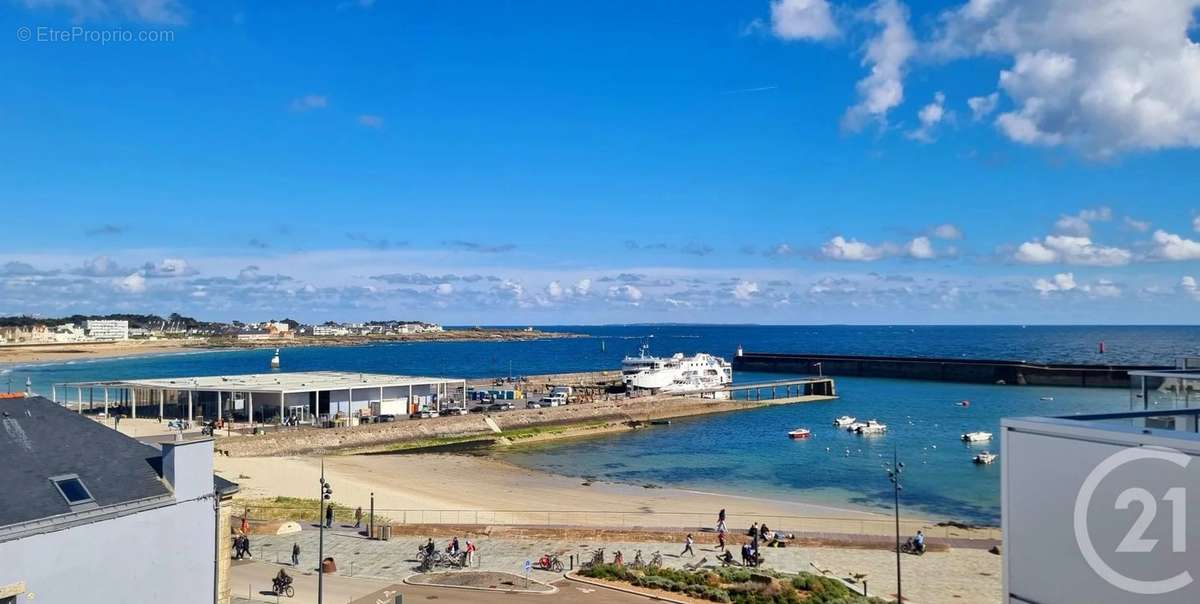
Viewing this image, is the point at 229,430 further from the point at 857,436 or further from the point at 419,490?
the point at 857,436

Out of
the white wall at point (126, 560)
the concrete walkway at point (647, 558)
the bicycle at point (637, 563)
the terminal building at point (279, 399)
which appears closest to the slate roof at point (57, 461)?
the white wall at point (126, 560)

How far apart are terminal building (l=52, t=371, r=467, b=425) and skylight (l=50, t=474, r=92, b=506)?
43.1m

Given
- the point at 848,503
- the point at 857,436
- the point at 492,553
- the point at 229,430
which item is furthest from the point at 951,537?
the point at 229,430

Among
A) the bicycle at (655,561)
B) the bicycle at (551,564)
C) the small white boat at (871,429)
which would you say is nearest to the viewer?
the bicycle at (551,564)

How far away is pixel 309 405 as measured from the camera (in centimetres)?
5991

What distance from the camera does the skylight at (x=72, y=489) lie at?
14.6 m

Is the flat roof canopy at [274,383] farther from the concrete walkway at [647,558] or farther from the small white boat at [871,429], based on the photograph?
the small white boat at [871,429]

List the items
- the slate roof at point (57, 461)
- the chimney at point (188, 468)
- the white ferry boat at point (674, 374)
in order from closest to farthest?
the slate roof at point (57, 461) < the chimney at point (188, 468) < the white ferry boat at point (674, 374)

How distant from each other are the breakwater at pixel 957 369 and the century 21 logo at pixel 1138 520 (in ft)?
343

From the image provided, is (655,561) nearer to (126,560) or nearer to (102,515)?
(126,560)

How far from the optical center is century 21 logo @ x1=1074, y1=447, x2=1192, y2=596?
8688 millimetres

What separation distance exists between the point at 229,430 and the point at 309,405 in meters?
7.77

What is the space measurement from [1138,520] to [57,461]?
55.9 feet

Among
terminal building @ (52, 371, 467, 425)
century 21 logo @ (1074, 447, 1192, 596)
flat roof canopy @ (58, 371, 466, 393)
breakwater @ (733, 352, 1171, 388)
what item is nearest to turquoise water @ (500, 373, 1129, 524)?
terminal building @ (52, 371, 467, 425)
